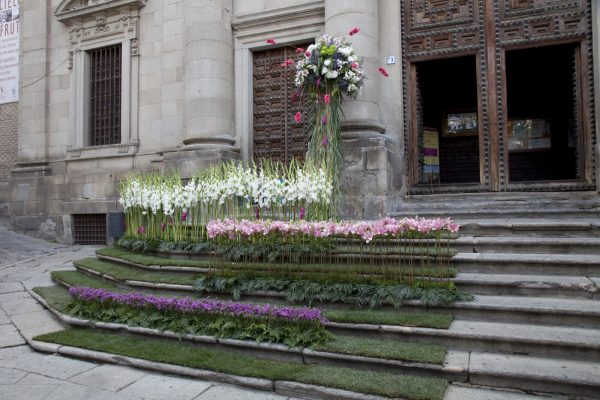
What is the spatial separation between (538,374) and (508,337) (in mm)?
457

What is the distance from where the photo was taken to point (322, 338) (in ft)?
13.8

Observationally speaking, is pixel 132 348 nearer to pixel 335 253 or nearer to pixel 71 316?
pixel 71 316

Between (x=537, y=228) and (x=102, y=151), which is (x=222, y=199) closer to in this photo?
(x=537, y=228)

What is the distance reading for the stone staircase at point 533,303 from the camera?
3.48 metres

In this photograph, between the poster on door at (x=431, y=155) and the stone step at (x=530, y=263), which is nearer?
the stone step at (x=530, y=263)

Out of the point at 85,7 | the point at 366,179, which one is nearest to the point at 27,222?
the point at 85,7

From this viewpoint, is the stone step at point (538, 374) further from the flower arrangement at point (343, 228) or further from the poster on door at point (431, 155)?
A: the poster on door at point (431, 155)

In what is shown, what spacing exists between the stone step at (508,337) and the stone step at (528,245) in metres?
1.70

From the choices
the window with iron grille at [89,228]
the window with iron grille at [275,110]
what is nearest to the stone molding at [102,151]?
the window with iron grille at [89,228]

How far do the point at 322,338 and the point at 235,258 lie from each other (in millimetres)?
2088

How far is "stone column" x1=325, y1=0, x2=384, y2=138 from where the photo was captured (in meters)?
8.65

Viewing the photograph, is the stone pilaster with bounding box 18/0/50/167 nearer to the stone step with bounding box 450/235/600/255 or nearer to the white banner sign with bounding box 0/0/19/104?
the white banner sign with bounding box 0/0/19/104

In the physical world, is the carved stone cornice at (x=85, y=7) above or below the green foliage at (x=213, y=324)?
above

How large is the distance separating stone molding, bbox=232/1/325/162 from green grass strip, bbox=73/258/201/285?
14.2ft
